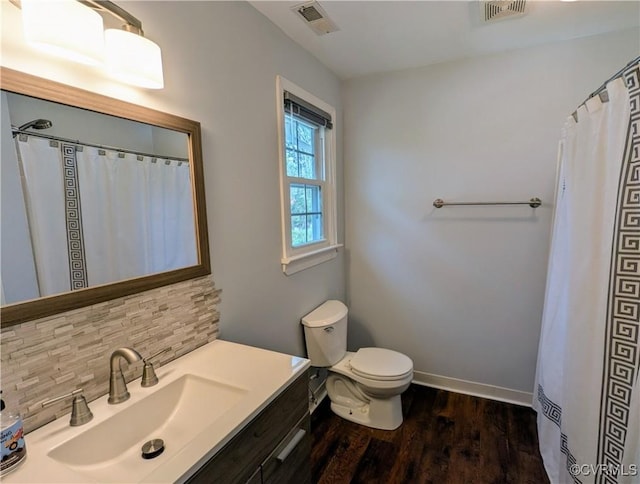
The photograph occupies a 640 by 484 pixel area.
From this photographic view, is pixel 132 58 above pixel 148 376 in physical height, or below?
above

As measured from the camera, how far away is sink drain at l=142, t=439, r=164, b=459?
2.97ft

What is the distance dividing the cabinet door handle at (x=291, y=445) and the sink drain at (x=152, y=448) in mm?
365

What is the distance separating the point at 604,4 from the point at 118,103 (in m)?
2.26

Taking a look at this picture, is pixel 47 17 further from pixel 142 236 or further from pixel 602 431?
pixel 602 431

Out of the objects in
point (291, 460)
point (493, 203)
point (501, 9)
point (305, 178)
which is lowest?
point (291, 460)

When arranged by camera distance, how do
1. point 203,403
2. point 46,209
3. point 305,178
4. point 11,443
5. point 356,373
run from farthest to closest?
1. point 305,178
2. point 356,373
3. point 203,403
4. point 46,209
5. point 11,443

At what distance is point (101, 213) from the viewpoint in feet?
3.20

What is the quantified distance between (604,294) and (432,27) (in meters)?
1.56

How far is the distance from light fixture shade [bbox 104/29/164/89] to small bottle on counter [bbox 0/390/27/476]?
902 millimetres

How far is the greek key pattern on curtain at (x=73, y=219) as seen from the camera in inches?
35.2

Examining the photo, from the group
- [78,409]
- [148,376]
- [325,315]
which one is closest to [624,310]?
[325,315]

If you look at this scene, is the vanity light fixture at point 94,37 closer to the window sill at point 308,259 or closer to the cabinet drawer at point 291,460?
the window sill at point 308,259

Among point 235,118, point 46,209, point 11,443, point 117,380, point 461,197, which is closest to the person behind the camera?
point 11,443

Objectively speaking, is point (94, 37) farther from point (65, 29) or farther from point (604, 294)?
point (604, 294)
